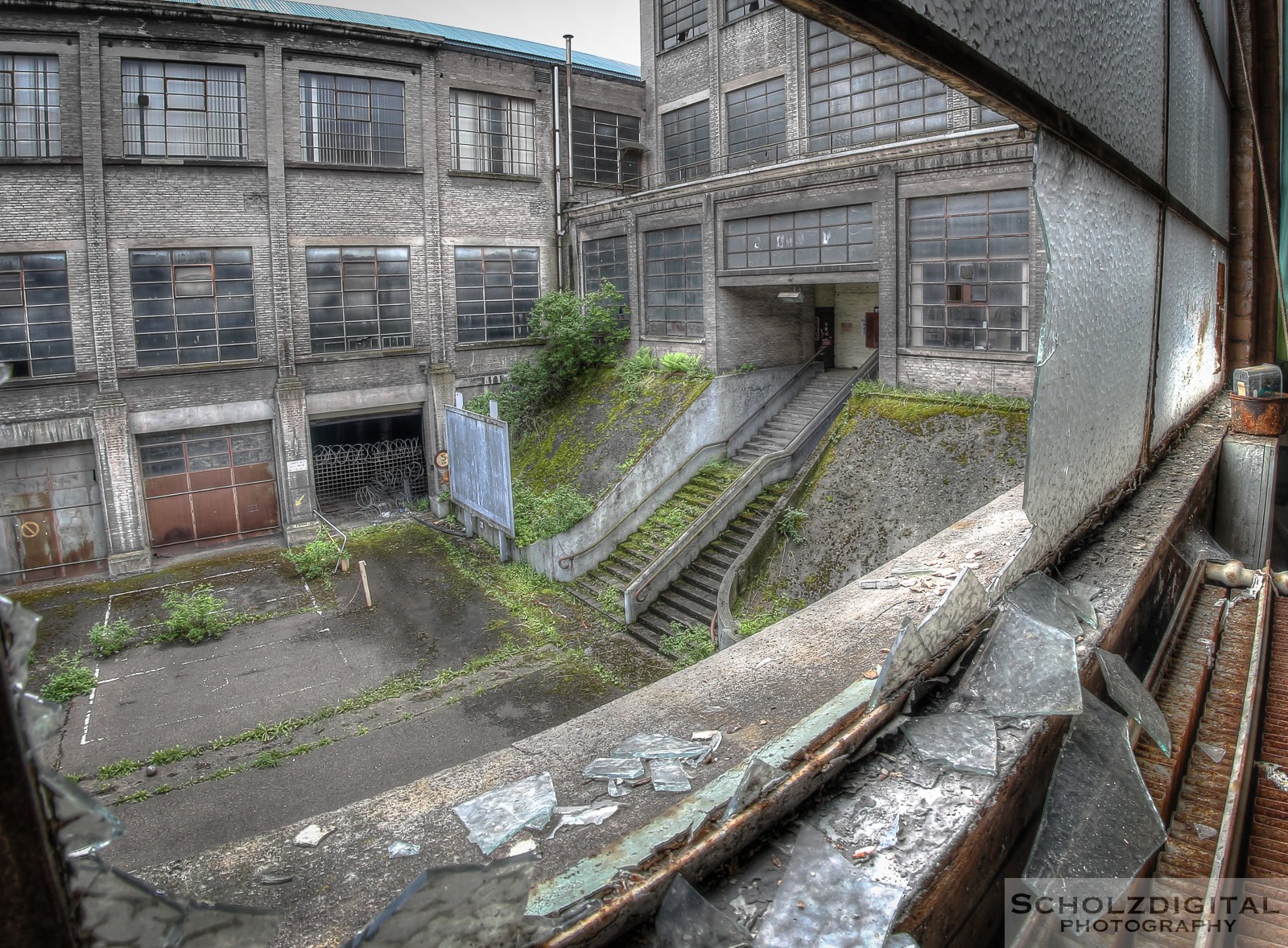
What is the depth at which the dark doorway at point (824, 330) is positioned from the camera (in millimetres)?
18953

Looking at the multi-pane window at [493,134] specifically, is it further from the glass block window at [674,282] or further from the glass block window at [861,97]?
the glass block window at [861,97]

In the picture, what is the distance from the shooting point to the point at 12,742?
813mm

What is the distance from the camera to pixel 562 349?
19.2m

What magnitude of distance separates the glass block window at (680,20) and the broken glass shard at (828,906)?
22226mm

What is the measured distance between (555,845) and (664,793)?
327mm

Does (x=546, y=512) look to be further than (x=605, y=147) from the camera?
No

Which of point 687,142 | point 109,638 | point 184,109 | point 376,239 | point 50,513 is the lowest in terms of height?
point 109,638

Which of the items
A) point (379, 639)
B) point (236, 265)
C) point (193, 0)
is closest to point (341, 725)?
point (379, 639)

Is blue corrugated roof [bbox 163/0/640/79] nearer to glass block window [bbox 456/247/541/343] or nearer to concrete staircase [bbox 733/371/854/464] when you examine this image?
glass block window [bbox 456/247/541/343]

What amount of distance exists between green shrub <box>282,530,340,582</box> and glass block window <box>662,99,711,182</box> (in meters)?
12.3

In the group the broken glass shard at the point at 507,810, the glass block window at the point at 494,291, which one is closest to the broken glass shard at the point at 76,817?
the broken glass shard at the point at 507,810

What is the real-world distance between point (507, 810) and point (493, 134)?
20.0 meters

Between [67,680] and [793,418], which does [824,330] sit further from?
[67,680]

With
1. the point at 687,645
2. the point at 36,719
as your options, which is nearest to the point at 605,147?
the point at 687,645
